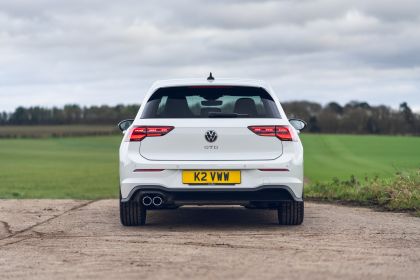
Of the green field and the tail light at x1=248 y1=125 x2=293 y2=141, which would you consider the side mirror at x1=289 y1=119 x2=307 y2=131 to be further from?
the green field

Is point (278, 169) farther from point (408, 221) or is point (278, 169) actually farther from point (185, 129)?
point (408, 221)

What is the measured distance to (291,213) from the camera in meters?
8.82

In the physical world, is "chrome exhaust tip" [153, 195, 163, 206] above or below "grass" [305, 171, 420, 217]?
above

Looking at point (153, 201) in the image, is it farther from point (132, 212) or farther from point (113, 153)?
point (113, 153)

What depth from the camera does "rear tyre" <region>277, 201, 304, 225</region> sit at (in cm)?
877

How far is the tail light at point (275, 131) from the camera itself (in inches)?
322

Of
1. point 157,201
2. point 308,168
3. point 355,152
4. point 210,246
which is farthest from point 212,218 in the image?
point 355,152

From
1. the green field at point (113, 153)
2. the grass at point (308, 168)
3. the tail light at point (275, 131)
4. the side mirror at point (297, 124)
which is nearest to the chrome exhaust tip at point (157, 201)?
the tail light at point (275, 131)

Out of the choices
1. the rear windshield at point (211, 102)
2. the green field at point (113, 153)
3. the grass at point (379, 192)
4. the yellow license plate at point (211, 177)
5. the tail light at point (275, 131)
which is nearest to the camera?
the yellow license plate at point (211, 177)

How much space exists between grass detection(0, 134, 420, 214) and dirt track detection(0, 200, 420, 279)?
5.84 ft

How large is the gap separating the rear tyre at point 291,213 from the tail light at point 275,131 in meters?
0.90

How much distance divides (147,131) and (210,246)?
1.65m

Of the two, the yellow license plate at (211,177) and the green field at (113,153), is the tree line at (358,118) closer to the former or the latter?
the green field at (113,153)

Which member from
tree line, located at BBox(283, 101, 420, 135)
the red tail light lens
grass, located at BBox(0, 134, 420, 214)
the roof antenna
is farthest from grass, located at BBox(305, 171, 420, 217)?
tree line, located at BBox(283, 101, 420, 135)
